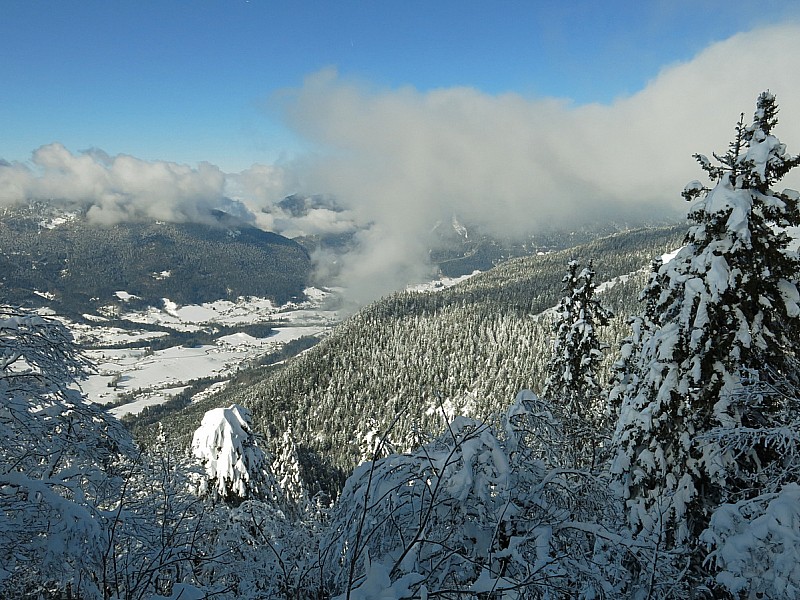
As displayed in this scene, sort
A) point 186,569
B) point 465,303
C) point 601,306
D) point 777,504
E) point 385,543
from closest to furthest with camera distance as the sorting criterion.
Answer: point 385,543 < point 777,504 < point 186,569 < point 601,306 < point 465,303

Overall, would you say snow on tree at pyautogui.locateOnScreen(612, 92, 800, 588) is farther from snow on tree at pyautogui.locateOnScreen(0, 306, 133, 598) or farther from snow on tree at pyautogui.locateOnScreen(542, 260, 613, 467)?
snow on tree at pyautogui.locateOnScreen(542, 260, 613, 467)

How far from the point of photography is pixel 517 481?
3498mm

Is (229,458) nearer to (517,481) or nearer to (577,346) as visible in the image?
(577,346)

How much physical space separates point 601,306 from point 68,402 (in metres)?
19.0

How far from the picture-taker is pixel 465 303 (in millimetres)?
181875

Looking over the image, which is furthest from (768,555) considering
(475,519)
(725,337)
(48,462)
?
(48,462)

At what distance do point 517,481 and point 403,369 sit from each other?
140254 mm

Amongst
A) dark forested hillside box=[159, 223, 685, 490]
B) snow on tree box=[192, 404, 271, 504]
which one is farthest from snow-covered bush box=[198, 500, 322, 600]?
dark forested hillside box=[159, 223, 685, 490]

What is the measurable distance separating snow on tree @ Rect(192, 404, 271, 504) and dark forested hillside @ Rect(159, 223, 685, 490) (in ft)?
272

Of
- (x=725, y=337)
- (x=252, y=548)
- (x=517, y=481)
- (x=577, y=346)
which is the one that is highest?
(x=517, y=481)

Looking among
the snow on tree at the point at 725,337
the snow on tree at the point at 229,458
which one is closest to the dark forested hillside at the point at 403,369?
the snow on tree at the point at 229,458

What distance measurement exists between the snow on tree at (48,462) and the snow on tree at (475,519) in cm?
243

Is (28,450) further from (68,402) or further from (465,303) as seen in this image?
(465,303)

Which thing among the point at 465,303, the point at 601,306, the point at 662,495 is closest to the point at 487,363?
the point at 465,303
